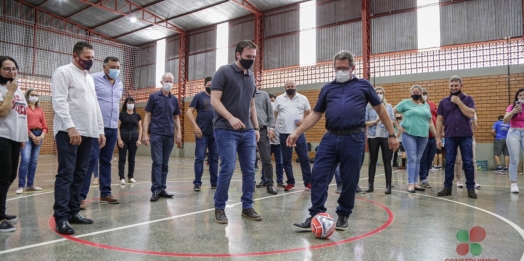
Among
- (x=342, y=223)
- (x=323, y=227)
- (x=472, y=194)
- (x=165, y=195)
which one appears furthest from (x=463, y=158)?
(x=165, y=195)

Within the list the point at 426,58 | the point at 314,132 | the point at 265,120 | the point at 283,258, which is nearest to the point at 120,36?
the point at 314,132

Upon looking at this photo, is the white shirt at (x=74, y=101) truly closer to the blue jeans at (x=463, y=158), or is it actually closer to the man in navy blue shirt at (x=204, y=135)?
the man in navy blue shirt at (x=204, y=135)

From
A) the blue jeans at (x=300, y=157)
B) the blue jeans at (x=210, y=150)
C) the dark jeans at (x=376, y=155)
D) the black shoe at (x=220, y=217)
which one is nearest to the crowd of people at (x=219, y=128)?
the black shoe at (x=220, y=217)

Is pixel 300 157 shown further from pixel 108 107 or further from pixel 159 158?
pixel 108 107

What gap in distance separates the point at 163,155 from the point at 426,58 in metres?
11.7

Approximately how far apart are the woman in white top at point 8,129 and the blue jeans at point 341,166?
2.81m

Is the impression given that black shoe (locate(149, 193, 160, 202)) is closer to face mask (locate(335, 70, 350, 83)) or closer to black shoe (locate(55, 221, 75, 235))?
black shoe (locate(55, 221, 75, 235))

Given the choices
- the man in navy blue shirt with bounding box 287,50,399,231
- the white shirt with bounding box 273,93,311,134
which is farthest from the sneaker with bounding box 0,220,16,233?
the white shirt with bounding box 273,93,311,134

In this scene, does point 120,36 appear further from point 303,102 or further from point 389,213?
point 389,213

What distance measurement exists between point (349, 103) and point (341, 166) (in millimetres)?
596

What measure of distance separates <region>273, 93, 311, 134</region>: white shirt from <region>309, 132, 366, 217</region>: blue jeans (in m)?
2.51

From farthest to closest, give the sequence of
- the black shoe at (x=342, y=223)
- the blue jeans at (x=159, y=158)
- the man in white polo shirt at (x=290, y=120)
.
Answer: the man in white polo shirt at (x=290, y=120), the blue jeans at (x=159, y=158), the black shoe at (x=342, y=223)

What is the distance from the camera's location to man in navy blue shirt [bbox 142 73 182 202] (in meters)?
4.87

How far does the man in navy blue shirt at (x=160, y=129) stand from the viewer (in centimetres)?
487
